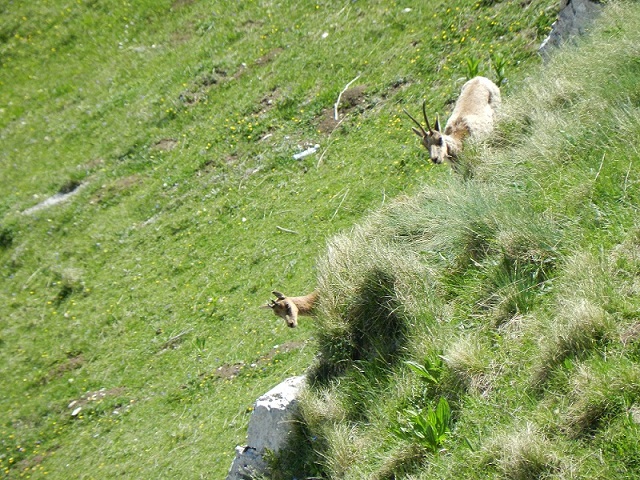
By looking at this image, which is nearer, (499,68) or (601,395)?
(601,395)

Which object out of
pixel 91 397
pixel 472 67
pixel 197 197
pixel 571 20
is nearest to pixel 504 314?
pixel 571 20

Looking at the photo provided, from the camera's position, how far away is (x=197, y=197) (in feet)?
53.9

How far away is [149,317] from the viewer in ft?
46.1

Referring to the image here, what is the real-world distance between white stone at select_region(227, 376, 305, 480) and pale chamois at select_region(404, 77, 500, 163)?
423cm

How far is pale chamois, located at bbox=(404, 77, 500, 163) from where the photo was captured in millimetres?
10578

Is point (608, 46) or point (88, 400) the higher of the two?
point (608, 46)

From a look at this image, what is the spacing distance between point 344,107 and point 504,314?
9.92 metres

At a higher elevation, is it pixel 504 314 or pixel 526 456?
pixel 504 314

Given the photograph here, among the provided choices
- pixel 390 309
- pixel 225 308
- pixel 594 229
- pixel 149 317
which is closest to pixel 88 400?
pixel 149 317

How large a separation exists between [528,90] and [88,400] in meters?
9.38

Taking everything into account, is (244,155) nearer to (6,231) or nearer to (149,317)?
(149,317)

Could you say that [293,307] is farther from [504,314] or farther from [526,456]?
[526,456]

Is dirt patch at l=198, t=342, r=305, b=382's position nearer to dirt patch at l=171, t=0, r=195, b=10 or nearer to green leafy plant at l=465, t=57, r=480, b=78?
green leafy plant at l=465, t=57, r=480, b=78

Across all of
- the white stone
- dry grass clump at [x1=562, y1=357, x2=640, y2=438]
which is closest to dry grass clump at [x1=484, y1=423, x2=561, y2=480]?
dry grass clump at [x1=562, y1=357, x2=640, y2=438]
